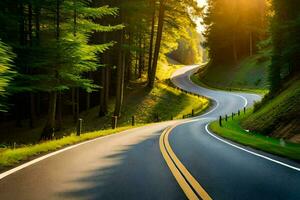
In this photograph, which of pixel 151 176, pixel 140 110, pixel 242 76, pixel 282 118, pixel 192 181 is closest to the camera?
pixel 192 181

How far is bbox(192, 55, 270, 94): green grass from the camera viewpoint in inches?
2603

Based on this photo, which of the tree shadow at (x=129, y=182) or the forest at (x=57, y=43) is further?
the forest at (x=57, y=43)

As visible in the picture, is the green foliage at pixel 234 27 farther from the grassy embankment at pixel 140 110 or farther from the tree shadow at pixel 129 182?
the tree shadow at pixel 129 182

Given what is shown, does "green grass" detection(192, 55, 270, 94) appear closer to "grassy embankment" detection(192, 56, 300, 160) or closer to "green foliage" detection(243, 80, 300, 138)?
"grassy embankment" detection(192, 56, 300, 160)

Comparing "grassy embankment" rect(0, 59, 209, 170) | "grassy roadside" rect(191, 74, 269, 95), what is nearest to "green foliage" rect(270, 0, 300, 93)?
"grassy embankment" rect(0, 59, 209, 170)

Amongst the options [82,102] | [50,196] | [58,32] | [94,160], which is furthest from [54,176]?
[82,102]

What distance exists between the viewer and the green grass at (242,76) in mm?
66125

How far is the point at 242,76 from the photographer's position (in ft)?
234

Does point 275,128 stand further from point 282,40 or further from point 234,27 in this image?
point 234,27

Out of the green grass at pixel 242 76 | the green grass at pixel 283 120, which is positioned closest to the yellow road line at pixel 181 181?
the green grass at pixel 283 120

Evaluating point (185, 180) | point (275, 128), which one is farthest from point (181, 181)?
point (275, 128)

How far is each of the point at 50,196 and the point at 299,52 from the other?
2863 cm

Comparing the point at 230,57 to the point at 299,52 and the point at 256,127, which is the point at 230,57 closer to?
the point at 299,52

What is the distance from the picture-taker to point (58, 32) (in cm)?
2070
